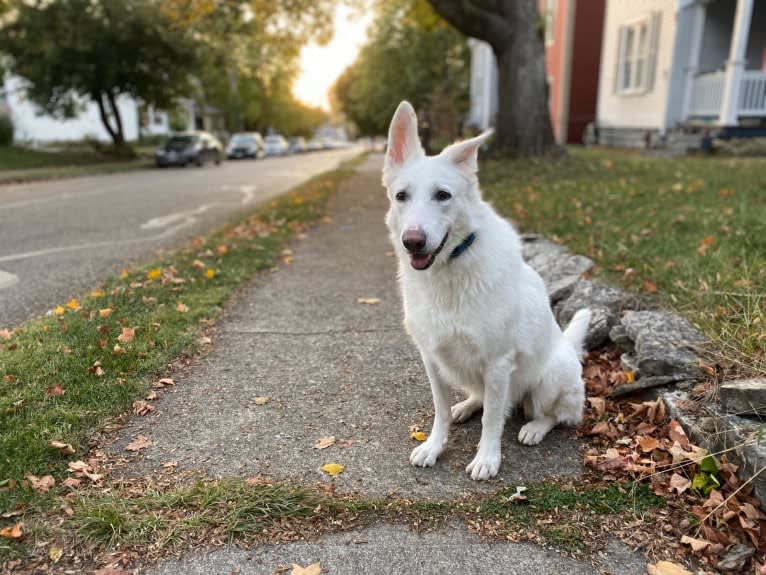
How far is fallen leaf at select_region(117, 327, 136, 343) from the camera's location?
4.14 m

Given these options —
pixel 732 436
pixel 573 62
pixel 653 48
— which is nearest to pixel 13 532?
pixel 732 436

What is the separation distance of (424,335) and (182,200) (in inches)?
460

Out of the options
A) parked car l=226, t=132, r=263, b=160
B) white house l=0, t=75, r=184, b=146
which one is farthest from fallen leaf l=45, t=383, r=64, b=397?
parked car l=226, t=132, r=263, b=160

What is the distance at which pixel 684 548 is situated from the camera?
2.36m

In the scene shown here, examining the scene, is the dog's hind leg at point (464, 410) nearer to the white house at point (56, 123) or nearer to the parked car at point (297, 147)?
the white house at point (56, 123)

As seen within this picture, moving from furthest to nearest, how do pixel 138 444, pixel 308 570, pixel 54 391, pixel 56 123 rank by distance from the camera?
pixel 56 123 → pixel 54 391 → pixel 138 444 → pixel 308 570

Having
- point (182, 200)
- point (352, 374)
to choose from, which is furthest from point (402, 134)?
point (182, 200)

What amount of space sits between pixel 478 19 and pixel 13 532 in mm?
13195

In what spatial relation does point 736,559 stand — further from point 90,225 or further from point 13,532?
point 90,225

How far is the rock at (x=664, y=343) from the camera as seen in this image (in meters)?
3.29

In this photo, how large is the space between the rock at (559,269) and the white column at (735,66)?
12.6 m

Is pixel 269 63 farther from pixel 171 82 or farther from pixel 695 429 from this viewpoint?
pixel 695 429

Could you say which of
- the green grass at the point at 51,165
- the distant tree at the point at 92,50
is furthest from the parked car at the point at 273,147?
the green grass at the point at 51,165

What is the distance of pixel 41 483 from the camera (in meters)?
2.60
